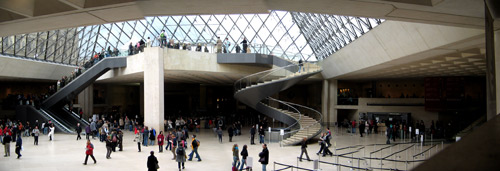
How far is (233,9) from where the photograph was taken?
6.76 m

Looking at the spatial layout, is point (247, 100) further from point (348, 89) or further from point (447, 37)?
point (348, 89)

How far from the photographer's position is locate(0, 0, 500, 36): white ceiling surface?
20.2ft

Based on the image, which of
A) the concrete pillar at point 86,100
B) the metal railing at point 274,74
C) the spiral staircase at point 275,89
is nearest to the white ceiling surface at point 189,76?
the metal railing at point 274,74

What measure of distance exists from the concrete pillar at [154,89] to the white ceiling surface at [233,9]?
42.2ft

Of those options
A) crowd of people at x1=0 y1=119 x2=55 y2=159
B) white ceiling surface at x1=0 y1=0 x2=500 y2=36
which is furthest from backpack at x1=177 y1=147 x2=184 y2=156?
crowd of people at x1=0 y1=119 x2=55 y2=159

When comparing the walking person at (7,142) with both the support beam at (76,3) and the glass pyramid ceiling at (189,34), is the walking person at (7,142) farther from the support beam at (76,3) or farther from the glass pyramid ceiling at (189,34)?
the glass pyramid ceiling at (189,34)

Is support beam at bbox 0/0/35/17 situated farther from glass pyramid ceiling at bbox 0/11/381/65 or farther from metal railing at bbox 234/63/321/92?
glass pyramid ceiling at bbox 0/11/381/65

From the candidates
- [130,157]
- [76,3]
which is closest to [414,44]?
[76,3]

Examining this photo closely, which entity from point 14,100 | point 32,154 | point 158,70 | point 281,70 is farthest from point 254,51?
point 14,100

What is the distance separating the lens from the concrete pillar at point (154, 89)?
67.5 ft

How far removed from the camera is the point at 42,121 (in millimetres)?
24859

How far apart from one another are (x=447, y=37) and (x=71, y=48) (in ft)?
124

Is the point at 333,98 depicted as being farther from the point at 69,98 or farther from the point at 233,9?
the point at 233,9

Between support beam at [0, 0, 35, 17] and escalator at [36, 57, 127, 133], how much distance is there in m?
17.6
